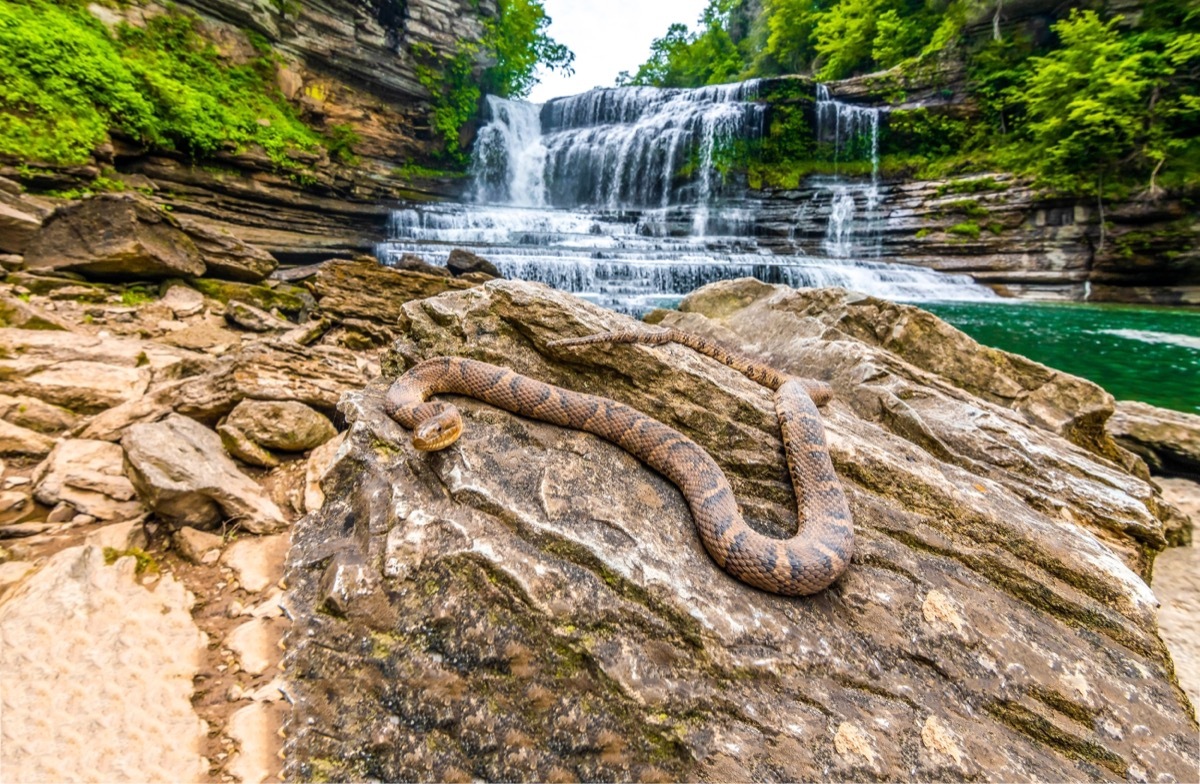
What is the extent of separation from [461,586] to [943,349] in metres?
5.35

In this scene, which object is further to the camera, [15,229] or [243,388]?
[15,229]

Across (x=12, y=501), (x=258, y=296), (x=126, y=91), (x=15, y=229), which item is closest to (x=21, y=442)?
(x=12, y=501)

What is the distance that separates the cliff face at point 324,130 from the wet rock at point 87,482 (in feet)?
28.7

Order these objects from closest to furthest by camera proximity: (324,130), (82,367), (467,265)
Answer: (82,367) < (467,265) < (324,130)

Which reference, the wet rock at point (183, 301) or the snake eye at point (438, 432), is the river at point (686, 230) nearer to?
the wet rock at point (183, 301)

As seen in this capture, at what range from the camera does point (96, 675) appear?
197 cm

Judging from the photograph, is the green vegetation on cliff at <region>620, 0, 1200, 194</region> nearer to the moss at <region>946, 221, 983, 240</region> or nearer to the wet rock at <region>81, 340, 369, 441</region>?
the moss at <region>946, 221, 983, 240</region>

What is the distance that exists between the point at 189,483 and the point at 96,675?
123 centimetres

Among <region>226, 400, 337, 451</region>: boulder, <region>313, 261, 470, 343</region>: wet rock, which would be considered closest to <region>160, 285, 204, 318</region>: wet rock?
<region>313, 261, 470, 343</region>: wet rock

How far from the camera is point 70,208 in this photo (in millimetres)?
6680

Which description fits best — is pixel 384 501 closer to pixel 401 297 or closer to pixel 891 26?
pixel 401 297

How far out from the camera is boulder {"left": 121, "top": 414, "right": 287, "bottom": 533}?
114 inches

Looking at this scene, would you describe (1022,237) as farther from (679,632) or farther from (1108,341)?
(679,632)

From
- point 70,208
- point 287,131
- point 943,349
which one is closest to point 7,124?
point 70,208
